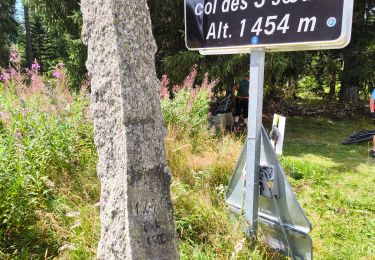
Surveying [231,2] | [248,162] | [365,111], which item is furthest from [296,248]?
[365,111]

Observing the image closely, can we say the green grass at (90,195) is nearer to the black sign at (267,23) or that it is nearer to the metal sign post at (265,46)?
the metal sign post at (265,46)

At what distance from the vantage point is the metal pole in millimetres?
2670

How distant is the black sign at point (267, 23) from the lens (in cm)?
211

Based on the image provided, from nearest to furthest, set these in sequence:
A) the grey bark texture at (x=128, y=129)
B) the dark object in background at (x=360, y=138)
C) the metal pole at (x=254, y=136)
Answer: the grey bark texture at (x=128, y=129)
the metal pole at (x=254, y=136)
the dark object in background at (x=360, y=138)

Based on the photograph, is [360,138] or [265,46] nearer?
[265,46]

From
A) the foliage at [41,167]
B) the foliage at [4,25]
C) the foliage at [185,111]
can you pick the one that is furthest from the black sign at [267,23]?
the foliage at [4,25]

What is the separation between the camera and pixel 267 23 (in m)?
2.40

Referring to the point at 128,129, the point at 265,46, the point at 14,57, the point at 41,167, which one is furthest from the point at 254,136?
the point at 14,57

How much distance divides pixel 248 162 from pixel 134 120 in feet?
4.49

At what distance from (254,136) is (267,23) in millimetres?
858

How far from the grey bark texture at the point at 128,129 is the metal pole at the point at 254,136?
1.11 m

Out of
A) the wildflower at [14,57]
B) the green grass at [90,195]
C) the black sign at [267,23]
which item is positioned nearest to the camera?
the black sign at [267,23]

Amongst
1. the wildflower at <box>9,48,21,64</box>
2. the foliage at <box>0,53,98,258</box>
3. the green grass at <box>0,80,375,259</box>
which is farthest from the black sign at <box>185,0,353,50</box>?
the wildflower at <box>9,48,21,64</box>

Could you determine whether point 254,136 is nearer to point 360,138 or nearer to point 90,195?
point 90,195
